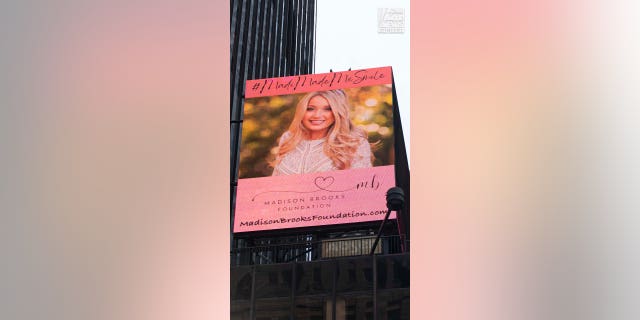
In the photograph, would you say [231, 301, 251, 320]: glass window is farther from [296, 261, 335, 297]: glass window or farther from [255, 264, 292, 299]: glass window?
[296, 261, 335, 297]: glass window

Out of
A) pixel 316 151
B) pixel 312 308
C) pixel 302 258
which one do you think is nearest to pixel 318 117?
pixel 316 151

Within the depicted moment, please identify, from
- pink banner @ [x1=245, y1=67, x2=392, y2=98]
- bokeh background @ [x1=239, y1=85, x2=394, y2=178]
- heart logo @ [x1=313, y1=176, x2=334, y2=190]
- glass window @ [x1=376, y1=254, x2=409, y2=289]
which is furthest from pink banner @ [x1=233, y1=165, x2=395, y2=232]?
pink banner @ [x1=245, y1=67, x2=392, y2=98]

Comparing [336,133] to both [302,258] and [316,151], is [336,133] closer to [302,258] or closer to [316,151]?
[316,151]

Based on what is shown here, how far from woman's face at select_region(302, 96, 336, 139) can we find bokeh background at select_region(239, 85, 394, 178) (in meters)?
0.29

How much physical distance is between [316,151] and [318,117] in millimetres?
701

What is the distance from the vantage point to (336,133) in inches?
568

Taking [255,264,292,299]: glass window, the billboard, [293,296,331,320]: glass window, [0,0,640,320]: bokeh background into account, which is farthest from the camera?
the billboard

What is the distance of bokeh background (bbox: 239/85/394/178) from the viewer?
1389 cm

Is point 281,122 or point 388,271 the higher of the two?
point 281,122
